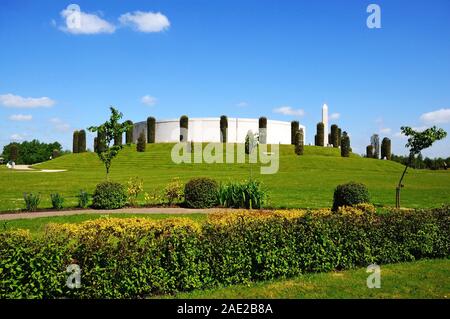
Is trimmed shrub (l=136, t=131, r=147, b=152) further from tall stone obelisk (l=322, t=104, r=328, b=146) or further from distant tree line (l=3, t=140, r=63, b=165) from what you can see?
distant tree line (l=3, t=140, r=63, b=165)

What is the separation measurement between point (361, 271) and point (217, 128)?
194 feet

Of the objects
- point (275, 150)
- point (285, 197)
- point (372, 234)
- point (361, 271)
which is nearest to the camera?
Answer: point (361, 271)

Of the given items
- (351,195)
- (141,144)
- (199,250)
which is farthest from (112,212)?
(141,144)

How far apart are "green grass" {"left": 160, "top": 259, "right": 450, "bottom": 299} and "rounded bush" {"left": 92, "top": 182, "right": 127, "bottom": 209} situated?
10.8 m

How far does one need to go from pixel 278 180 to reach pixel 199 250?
21805mm

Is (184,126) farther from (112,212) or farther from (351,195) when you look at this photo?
(351,195)

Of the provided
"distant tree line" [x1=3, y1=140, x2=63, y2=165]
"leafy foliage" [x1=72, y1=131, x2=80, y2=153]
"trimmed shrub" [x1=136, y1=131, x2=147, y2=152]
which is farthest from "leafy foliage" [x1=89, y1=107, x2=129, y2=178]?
"distant tree line" [x1=3, y1=140, x2=63, y2=165]

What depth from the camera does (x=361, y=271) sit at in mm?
7312

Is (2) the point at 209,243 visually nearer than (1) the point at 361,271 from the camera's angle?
Yes

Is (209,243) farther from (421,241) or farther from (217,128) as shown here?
(217,128)

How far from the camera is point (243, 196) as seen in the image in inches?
645

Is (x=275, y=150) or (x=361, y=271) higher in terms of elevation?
(x=275, y=150)
